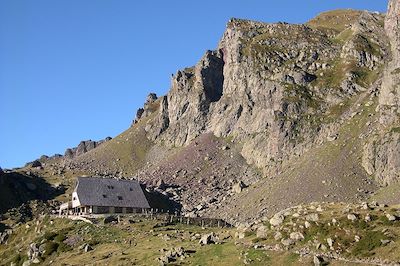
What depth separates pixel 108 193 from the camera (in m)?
123

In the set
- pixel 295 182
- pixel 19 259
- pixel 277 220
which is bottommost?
pixel 19 259

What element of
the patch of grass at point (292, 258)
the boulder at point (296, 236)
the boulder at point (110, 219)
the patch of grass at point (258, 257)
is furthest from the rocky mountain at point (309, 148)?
the patch of grass at point (292, 258)

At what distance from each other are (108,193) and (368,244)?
75566 mm

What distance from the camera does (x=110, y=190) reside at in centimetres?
12425

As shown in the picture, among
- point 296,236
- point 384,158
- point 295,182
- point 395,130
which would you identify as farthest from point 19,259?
point 395,130

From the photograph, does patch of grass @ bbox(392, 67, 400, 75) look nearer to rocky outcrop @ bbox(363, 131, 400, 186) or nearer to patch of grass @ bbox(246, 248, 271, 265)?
rocky outcrop @ bbox(363, 131, 400, 186)

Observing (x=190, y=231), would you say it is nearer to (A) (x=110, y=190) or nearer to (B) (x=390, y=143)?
(A) (x=110, y=190)

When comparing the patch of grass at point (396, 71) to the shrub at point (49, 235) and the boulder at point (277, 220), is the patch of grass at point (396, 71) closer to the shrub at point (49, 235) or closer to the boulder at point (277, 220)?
the boulder at point (277, 220)

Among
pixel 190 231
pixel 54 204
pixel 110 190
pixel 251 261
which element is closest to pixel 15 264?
pixel 190 231

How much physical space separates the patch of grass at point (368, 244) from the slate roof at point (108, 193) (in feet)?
235

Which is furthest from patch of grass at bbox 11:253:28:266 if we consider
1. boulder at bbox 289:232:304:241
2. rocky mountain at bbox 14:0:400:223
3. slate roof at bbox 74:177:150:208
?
rocky mountain at bbox 14:0:400:223

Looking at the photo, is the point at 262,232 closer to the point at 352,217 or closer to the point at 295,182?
the point at 352,217

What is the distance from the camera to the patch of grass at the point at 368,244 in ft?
187

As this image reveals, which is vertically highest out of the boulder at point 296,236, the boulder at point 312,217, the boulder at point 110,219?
the boulder at point 110,219
